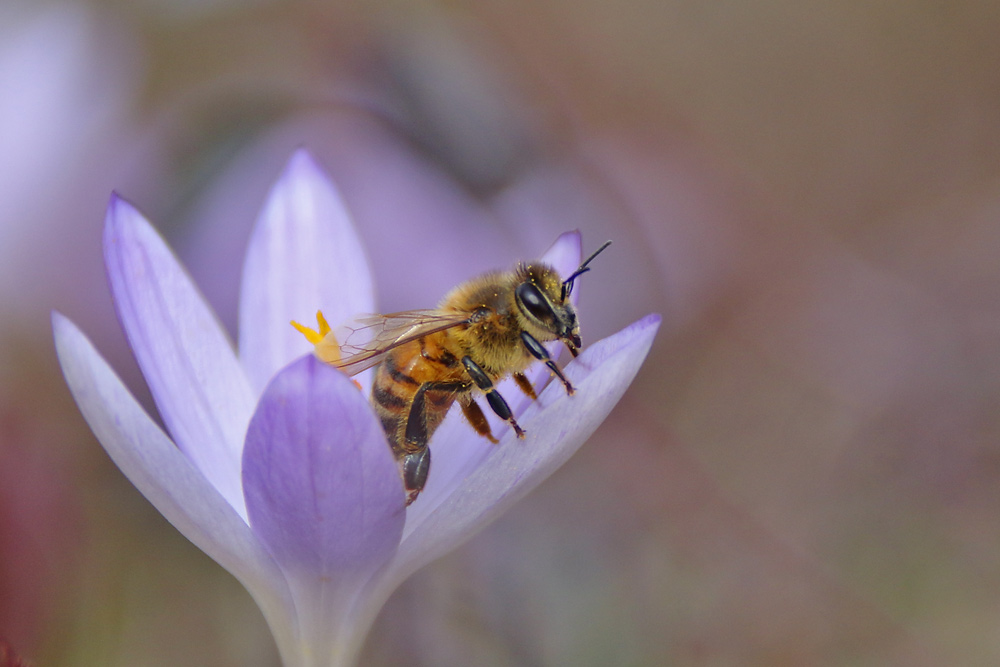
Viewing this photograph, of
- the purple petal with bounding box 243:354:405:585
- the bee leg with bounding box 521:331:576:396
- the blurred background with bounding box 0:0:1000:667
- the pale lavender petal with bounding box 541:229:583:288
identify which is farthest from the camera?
the blurred background with bounding box 0:0:1000:667

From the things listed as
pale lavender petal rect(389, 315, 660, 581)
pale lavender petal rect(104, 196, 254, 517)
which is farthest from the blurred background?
pale lavender petal rect(389, 315, 660, 581)

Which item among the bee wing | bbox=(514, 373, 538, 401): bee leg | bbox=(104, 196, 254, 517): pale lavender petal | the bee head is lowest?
bbox=(514, 373, 538, 401): bee leg

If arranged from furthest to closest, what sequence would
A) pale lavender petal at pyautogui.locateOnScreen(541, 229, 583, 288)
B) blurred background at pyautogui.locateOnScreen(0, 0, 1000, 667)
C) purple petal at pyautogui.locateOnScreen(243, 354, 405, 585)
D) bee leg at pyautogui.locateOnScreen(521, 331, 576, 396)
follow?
blurred background at pyautogui.locateOnScreen(0, 0, 1000, 667) → pale lavender petal at pyautogui.locateOnScreen(541, 229, 583, 288) → bee leg at pyautogui.locateOnScreen(521, 331, 576, 396) → purple petal at pyautogui.locateOnScreen(243, 354, 405, 585)

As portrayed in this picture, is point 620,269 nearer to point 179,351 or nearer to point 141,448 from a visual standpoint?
point 179,351

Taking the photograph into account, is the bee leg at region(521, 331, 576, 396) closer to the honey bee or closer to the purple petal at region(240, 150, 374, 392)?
the honey bee

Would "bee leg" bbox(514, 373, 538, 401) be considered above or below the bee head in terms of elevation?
below

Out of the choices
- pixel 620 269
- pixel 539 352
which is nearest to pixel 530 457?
pixel 539 352

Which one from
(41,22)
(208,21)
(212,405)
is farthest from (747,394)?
(208,21)
